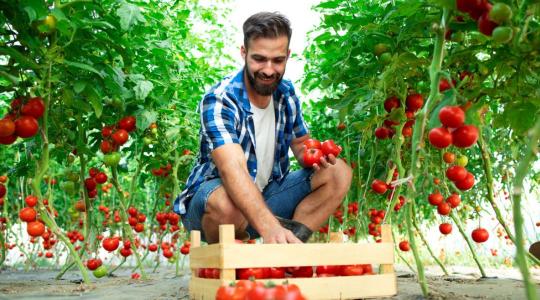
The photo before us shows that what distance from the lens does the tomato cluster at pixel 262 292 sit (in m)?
1.41

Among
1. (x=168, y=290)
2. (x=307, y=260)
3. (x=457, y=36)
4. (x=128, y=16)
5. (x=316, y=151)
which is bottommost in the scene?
(x=168, y=290)

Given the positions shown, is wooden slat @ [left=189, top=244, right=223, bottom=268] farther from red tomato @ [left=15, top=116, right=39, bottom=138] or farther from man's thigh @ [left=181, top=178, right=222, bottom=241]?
red tomato @ [left=15, top=116, right=39, bottom=138]

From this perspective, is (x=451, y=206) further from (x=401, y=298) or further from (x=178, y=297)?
(x=178, y=297)

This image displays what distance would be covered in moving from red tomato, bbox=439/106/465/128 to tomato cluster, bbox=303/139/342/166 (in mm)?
1324

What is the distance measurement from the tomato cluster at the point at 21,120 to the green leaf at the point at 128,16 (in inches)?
21.4

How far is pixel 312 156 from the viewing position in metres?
2.87

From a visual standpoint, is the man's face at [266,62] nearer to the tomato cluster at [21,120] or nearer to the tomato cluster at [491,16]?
the tomato cluster at [21,120]

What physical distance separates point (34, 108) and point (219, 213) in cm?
101

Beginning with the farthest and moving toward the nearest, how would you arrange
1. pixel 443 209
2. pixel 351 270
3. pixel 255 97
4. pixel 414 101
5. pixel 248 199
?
pixel 443 209 < pixel 255 97 < pixel 414 101 < pixel 248 199 < pixel 351 270

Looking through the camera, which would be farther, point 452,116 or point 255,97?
point 255,97

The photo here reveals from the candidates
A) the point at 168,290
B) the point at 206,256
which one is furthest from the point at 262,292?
the point at 168,290

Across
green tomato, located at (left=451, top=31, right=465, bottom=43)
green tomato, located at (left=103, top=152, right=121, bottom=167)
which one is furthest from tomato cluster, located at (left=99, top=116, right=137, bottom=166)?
green tomato, located at (left=451, top=31, right=465, bottom=43)

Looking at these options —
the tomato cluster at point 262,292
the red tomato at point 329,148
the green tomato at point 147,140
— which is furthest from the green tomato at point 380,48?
the green tomato at point 147,140

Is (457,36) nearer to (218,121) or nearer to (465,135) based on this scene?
(465,135)
